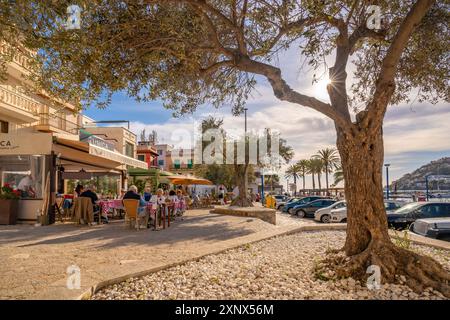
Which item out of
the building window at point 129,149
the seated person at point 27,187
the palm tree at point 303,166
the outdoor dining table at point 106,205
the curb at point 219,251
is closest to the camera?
the curb at point 219,251

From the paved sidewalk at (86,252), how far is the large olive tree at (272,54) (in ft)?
9.78

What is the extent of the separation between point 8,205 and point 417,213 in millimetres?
14413

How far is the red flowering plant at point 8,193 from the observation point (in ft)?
38.2

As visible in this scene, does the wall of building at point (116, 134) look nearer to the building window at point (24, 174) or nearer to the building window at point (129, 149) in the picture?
the building window at point (129, 149)

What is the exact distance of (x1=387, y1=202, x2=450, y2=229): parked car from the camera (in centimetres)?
1166

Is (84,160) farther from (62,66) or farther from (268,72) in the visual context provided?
(268,72)

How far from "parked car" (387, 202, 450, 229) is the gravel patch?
6535 mm

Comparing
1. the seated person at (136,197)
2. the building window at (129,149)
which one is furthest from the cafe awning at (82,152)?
the building window at (129,149)

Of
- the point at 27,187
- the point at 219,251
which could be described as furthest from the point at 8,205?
the point at 219,251

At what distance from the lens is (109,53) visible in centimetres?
620

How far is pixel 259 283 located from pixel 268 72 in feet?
10.8

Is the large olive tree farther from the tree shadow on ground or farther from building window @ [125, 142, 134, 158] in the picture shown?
building window @ [125, 142, 134, 158]

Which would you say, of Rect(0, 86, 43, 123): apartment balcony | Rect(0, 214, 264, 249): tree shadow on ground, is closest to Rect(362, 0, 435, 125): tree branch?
Rect(0, 214, 264, 249): tree shadow on ground
